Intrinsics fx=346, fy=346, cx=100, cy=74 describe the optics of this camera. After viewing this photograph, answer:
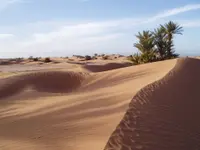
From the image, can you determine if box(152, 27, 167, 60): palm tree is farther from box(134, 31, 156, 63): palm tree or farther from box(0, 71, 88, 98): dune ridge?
box(0, 71, 88, 98): dune ridge

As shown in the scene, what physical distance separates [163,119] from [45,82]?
12354 mm

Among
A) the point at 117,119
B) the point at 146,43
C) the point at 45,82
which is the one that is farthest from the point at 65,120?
the point at 146,43

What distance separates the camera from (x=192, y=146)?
758 cm

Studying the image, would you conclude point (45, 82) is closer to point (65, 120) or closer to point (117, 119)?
point (65, 120)

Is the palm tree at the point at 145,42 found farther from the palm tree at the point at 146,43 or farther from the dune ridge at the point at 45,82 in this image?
the dune ridge at the point at 45,82

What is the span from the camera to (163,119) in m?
8.73

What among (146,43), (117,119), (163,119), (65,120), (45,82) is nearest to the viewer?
(117,119)

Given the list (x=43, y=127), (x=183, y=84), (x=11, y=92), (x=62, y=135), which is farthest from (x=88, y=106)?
(x=11, y=92)

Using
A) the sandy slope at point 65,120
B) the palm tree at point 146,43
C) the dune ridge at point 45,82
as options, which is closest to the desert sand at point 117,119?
the sandy slope at point 65,120

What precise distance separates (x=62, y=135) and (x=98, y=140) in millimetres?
1330

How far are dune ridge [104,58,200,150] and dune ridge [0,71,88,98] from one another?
→ 314 inches

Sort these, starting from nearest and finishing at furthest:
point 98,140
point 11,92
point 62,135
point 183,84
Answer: point 98,140, point 62,135, point 183,84, point 11,92

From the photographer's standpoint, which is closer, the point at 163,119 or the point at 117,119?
the point at 117,119

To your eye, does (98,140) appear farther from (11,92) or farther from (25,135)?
(11,92)
